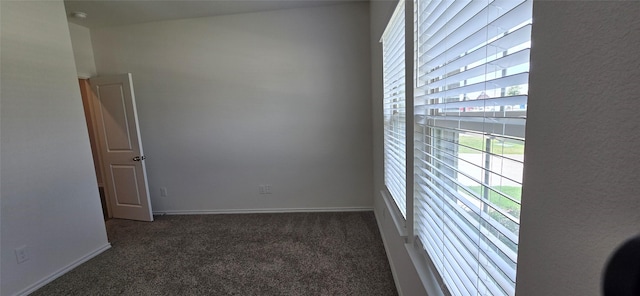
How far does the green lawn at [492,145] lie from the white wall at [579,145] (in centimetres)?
6

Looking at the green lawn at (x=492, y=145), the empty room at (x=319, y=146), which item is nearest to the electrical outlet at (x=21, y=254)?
the empty room at (x=319, y=146)

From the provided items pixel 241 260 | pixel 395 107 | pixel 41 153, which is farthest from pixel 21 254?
pixel 395 107

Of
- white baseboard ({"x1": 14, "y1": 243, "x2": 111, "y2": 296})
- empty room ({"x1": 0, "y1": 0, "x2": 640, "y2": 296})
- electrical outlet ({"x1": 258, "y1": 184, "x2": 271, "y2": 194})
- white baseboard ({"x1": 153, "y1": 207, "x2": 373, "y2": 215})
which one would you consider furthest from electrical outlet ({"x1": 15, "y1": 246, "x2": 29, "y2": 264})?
electrical outlet ({"x1": 258, "y1": 184, "x2": 271, "y2": 194})

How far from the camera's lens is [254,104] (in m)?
3.16

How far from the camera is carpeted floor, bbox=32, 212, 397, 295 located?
1.94 metres

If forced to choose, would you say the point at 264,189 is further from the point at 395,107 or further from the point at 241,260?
the point at 395,107

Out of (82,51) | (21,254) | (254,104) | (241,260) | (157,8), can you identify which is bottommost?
(241,260)

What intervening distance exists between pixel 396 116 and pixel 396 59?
39 cm

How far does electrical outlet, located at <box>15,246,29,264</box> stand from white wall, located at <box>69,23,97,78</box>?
2162 millimetres

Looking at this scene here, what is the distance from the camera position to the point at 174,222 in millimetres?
3174

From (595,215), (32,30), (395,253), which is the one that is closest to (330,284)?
(395,253)

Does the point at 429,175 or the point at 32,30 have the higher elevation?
the point at 32,30

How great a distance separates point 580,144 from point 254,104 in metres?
3.11

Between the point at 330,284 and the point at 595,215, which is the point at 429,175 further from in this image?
the point at 330,284
